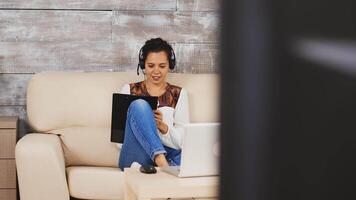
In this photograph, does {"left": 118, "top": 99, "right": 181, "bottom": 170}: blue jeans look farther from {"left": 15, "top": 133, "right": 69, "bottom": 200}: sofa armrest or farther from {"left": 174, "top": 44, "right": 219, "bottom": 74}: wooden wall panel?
{"left": 174, "top": 44, "right": 219, "bottom": 74}: wooden wall panel

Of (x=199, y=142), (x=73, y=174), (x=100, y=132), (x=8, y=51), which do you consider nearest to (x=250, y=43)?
(x=199, y=142)

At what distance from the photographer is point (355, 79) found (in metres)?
0.10

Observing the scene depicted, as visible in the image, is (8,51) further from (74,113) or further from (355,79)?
(355,79)

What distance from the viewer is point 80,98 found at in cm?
382

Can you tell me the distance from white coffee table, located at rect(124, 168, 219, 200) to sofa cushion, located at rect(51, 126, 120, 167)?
3.45ft

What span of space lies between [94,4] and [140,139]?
1139mm

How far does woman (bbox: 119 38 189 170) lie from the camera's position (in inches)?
132

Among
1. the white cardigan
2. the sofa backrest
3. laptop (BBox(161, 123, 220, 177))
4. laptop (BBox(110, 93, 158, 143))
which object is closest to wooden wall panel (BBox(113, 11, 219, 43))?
the sofa backrest

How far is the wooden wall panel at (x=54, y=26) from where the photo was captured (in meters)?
4.05

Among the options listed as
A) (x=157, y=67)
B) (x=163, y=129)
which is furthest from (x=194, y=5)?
(x=163, y=129)

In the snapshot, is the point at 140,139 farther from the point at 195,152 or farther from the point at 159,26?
the point at 159,26

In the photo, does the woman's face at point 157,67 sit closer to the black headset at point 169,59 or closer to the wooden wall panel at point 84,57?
the black headset at point 169,59

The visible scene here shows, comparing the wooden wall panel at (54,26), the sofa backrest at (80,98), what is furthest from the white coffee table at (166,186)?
the wooden wall panel at (54,26)

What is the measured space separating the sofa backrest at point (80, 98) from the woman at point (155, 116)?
0.49ft
